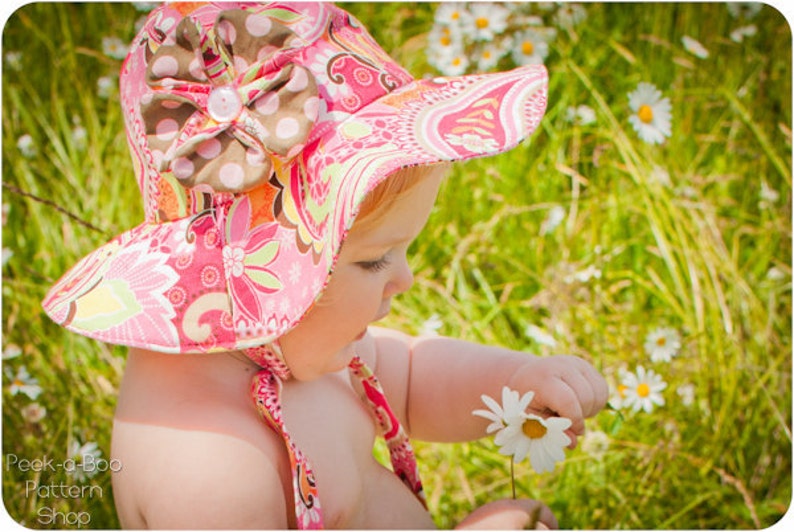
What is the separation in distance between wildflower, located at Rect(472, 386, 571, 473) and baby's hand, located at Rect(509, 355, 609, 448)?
18 cm

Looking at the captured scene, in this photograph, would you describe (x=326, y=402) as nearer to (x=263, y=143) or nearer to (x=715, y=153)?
(x=263, y=143)

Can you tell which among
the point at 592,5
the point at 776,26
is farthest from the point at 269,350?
the point at 776,26

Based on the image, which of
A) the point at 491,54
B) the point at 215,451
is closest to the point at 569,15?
the point at 491,54

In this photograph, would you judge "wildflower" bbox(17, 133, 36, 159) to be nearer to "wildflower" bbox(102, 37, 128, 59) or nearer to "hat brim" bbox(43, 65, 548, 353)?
"wildflower" bbox(102, 37, 128, 59)

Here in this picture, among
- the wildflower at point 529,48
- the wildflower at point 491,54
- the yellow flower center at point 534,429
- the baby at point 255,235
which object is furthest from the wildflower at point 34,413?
the wildflower at point 529,48

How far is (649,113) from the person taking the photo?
182cm

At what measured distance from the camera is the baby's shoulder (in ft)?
3.80

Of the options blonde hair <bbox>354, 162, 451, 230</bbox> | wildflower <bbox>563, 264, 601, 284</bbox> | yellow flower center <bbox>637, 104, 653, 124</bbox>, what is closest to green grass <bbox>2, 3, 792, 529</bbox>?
wildflower <bbox>563, 264, 601, 284</bbox>

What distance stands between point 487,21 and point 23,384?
1.27m

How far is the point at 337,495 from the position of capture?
133cm

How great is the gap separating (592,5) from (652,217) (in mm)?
821

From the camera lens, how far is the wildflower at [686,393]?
1768mm

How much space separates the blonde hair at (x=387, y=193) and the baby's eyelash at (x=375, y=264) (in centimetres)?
5

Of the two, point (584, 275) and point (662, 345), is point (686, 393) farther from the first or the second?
point (584, 275)
